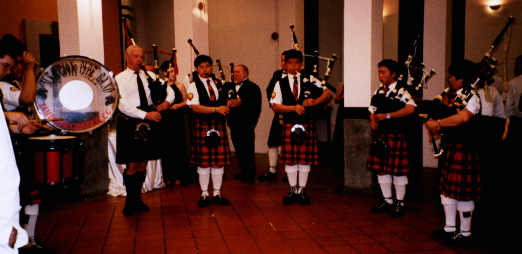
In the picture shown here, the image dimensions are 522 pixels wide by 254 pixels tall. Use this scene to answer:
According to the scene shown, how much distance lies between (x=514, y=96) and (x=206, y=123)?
3.63m

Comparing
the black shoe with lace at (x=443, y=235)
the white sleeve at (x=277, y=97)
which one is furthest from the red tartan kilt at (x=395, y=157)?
the white sleeve at (x=277, y=97)

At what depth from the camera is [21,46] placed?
2.82 metres

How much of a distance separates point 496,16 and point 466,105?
432 cm

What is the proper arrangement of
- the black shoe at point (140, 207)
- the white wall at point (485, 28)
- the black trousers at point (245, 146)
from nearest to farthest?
the black shoe at point (140, 207) < the black trousers at point (245, 146) < the white wall at point (485, 28)

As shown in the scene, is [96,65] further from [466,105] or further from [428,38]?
[428,38]

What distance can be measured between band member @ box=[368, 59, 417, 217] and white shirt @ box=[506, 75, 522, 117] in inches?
71.4

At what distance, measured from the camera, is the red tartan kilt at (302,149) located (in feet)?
14.1

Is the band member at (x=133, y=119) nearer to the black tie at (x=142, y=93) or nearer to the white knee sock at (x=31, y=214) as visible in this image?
the black tie at (x=142, y=93)

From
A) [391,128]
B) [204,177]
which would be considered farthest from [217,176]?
[391,128]

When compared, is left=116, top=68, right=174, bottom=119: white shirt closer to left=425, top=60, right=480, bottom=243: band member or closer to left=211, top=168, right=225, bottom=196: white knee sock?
left=211, top=168, right=225, bottom=196: white knee sock

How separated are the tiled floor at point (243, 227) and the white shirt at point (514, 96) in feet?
5.00

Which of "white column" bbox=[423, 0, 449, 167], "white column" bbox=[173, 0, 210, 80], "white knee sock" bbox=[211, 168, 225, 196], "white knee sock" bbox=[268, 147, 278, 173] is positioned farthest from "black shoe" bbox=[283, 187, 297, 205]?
"white column" bbox=[423, 0, 449, 167]

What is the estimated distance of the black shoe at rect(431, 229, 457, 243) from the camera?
310 cm

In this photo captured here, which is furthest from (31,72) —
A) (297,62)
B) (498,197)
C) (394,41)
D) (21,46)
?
(394,41)
